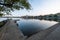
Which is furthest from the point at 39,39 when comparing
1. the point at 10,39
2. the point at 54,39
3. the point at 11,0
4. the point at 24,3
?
the point at 11,0

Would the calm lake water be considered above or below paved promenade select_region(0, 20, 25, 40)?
below

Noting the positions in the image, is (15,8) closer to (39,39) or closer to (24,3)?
(24,3)

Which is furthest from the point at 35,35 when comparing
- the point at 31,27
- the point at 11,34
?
the point at 31,27

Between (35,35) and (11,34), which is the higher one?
(35,35)

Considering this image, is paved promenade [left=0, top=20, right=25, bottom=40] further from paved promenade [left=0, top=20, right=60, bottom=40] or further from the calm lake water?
the calm lake water

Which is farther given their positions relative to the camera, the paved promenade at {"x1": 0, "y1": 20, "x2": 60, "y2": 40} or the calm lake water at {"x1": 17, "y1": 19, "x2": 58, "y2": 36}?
the calm lake water at {"x1": 17, "y1": 19, "x2": 58, "y2": 36}

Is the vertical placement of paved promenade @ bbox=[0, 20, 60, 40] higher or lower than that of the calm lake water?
higher

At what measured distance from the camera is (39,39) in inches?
360

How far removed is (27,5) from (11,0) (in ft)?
3.99

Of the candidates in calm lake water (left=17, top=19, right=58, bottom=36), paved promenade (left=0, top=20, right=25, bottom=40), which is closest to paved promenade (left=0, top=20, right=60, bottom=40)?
paved promenade (left=0, top=20, right=25, bottom=40)

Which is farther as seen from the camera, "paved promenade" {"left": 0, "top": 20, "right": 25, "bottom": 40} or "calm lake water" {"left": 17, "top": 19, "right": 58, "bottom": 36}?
"calm lake water" {"left": 17, "top": 19, "right": 58, "bottom": 36}

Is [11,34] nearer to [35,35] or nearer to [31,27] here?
[35,35]

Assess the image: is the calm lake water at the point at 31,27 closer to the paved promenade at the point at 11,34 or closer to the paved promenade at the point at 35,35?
Result: the paved promenade at the point at 11,34

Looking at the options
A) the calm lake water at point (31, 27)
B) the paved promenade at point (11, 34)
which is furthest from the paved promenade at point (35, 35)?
the calm lake water at point (31, 27)
